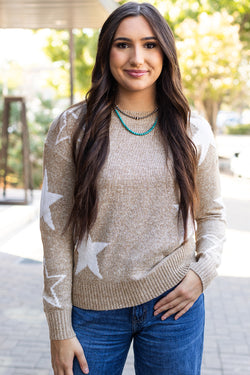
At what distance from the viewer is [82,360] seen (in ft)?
5.22

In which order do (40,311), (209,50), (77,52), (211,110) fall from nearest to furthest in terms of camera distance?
(40,311) → (209,50) → (77,52) → (211,110)

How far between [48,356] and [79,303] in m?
2.22

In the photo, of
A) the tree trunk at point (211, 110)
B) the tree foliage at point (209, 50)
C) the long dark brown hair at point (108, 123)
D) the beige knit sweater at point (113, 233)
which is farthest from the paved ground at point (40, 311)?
the tree trunk at point (211, 110)

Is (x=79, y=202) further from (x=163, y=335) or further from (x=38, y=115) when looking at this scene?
(x=38, y=115)

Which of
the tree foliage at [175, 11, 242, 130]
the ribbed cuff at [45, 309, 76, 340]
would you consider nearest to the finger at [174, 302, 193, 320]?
the ribbed cuff at [45, 309, 76, 340]

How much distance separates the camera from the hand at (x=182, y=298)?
1.62m

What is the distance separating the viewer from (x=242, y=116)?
5416 centimetres

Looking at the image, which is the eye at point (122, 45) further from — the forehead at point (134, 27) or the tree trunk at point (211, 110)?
the tree trunk at point (211, 110)

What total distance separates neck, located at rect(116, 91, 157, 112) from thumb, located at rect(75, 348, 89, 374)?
801mm

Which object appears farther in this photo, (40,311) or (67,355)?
(40,311)

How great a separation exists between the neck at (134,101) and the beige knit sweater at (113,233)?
0.10 m

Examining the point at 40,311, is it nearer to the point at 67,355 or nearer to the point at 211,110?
the point at 67,355

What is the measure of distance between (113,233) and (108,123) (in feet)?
1.17

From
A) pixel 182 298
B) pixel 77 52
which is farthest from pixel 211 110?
pixel 182 298
